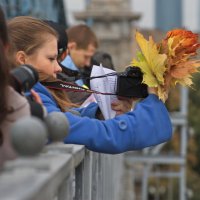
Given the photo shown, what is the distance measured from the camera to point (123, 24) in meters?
38.1

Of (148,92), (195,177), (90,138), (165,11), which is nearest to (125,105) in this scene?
(148,92)

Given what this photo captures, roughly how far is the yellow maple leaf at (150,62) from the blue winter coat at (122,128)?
76 mm

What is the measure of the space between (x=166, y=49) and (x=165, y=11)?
263 ft

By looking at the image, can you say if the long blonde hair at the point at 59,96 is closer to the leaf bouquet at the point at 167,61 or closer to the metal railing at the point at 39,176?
the leaf bouquet at the point at 167,61

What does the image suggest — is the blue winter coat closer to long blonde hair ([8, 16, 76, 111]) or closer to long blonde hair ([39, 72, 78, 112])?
long blonde hair ([39, 72, 78, 112])

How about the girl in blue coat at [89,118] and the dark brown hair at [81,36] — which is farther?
→ the dark brown hair at [81,36]

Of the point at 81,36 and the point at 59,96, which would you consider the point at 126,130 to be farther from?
the point at 81,36

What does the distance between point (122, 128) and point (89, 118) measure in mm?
139

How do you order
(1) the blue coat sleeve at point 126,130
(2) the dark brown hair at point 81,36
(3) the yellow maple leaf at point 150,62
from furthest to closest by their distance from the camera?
1. (2) the dark brown hair at point 81,36
2. (3) the yellow maple leaf at point 150,62
3. (1) the blue coat sleeve at point 126,130

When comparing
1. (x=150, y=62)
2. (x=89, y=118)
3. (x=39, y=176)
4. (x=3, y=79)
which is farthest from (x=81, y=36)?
(x=39, y=176)

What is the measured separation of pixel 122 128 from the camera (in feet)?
12.1

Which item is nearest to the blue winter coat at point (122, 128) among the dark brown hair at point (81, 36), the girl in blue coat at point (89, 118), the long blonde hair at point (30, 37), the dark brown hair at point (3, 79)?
the girl in blue coat at point (89, 118)

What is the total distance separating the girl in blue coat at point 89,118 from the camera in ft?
12.0

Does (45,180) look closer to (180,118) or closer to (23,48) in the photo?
(23,48)
